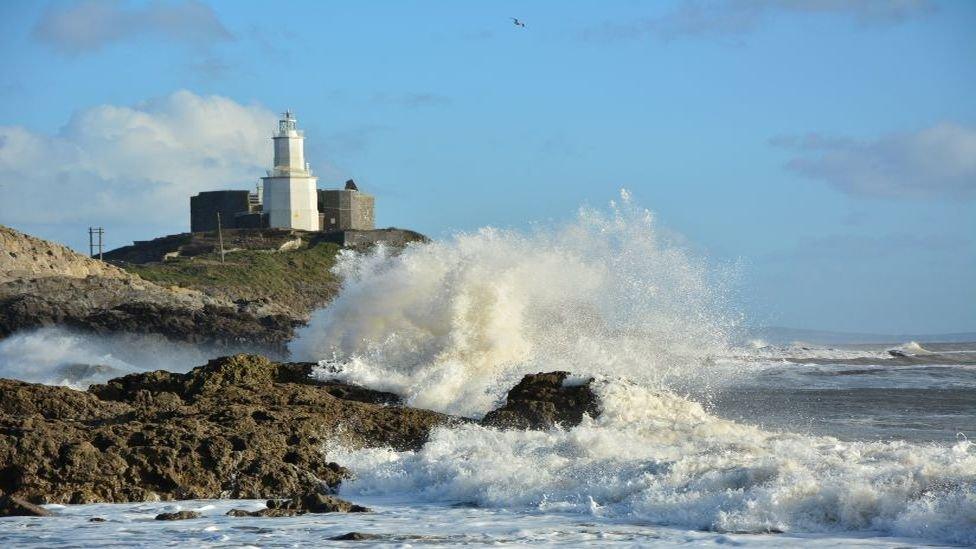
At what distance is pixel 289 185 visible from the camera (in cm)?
5916

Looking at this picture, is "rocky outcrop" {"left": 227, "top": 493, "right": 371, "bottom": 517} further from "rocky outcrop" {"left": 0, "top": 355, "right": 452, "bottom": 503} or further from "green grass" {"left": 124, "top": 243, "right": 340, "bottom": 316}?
"green grass" {"left": 124, "top": 243, "right": 340, "bottom": 316}

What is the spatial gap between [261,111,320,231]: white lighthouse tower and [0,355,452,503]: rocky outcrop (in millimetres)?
47046

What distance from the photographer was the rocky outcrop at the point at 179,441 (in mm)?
9320

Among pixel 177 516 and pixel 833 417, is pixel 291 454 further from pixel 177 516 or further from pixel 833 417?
pixel 833 417

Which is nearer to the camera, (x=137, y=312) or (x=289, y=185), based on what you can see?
(x=137, y=312)

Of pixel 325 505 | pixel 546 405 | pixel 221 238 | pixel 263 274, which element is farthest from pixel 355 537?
pixel 221 238

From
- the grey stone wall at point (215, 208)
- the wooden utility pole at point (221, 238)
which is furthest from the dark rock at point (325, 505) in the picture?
the grey stone wall at point (215, 208)

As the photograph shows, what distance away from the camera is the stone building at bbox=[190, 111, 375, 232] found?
5909 cm

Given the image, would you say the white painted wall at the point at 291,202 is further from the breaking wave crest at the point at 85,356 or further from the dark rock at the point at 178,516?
the dark rock at the point at 178,516

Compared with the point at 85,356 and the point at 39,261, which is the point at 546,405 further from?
the point at 39,261

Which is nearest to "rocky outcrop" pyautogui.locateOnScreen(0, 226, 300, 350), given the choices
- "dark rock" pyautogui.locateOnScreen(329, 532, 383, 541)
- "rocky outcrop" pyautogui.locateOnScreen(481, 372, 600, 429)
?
"rocky outcrop" pyautogui.locateOnScreen(481, 372, 600, 429)

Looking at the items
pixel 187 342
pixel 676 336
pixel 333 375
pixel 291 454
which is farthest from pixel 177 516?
pixel 187 342

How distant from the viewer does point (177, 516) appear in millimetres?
8602

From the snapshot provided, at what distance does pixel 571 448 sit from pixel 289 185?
5005cm
